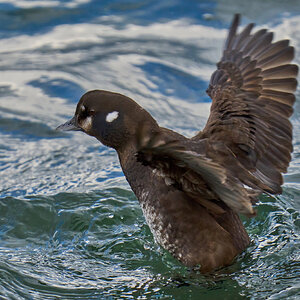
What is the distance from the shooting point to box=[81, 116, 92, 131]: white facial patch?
566 centimetres

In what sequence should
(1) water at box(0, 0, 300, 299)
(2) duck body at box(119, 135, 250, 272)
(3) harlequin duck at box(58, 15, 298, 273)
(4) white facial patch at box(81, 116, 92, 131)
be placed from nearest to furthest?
(3) harlequin duck at box(58, 15, 298, 273) < (2) duck body at box(119, 135, 250, 272) < (1) water at box(0, 0, 300, 299) < (4) white facial patch at box(81, 116, 92, 131)

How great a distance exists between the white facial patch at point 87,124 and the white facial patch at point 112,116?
0.27m

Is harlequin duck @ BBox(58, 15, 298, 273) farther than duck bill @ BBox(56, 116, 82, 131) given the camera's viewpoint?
No

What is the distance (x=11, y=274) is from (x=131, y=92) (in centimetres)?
406

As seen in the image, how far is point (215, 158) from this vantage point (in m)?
5.09

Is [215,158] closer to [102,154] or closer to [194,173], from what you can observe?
[194,173]

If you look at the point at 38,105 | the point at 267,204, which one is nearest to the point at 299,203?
the point at 267,204

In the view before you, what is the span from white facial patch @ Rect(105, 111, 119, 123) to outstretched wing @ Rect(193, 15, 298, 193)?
2.26ft

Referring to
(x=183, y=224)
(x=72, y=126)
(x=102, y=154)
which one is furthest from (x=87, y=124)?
(x=102, y=154)

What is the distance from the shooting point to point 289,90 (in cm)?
601

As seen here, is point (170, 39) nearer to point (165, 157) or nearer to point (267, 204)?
point (267, 204)

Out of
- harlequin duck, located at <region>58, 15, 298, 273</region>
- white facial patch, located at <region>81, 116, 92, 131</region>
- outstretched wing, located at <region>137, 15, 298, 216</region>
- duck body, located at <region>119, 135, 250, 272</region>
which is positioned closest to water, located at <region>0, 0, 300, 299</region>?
duck body, located at <region>119, 135, 250, 272</region>

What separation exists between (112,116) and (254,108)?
51.5 inches

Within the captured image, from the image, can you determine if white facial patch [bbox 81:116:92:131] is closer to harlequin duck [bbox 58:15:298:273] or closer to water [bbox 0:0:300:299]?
harlequin duck [bbox 58:15:298:273]
